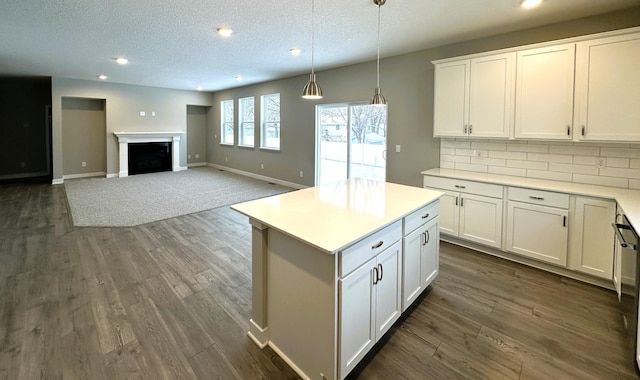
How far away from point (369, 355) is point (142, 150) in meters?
9.22

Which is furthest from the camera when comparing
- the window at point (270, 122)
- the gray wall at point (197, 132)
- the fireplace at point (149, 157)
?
the gray wall at point (197, 132)

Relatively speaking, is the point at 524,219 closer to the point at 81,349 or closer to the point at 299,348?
the point at 299,348

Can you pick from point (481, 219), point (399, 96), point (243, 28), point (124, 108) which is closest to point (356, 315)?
point (481, 219)

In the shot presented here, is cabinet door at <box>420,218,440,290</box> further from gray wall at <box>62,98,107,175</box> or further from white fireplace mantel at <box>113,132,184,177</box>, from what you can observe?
gray wall at <box>62,98,107,175</box>

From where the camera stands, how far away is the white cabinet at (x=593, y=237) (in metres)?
2.72

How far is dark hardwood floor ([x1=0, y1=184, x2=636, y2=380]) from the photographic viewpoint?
1.87 metres

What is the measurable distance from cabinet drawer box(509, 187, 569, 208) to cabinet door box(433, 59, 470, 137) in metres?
1.00

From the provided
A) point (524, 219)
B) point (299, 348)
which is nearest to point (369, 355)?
point (299, 348)

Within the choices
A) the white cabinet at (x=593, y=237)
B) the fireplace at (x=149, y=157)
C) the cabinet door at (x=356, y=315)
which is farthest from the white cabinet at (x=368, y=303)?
the fireplace at (x=149, y=157)

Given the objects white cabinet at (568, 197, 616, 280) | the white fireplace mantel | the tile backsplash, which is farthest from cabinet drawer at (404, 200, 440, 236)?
the white fireplace mantel

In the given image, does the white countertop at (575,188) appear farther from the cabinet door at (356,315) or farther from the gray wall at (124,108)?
the gray wall at (124,108)

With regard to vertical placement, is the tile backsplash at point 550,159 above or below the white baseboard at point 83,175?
above

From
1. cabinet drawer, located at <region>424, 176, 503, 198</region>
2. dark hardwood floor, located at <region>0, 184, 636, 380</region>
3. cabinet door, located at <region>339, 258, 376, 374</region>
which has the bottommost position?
dark hardwood floor, located at <region>0, 184, 636, 380</region>

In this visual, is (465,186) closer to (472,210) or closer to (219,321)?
(472,210)
